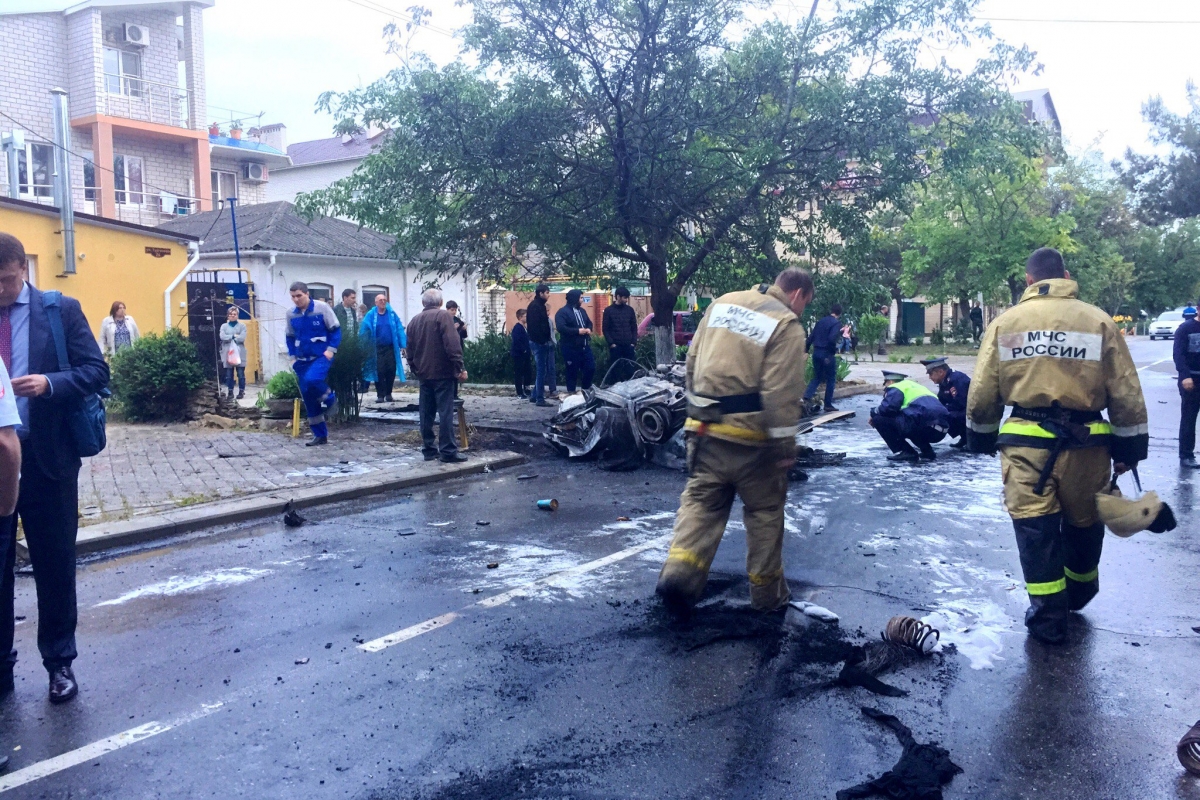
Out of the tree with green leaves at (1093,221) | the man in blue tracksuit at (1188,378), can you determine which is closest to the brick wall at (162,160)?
the tree with green leaves at (1093,221)

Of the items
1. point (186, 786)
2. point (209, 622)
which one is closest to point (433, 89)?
point (209, 622)

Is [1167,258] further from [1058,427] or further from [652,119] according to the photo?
[1058,427]

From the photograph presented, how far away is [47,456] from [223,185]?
35.0 metres

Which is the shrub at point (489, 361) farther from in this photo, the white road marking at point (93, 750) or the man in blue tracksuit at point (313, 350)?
the white road marking at point (93, 750)

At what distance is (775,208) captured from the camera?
13188mm

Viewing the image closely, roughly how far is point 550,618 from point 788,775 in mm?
Result: 2038

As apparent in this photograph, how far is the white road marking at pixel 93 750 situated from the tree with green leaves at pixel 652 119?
28.6 ft

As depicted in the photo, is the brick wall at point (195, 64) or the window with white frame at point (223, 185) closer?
the brick wall at point (195, 64)

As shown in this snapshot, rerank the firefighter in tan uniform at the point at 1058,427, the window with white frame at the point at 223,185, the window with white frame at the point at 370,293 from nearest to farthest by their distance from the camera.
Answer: the firefighter in tan uniform at the point at 1058,427
the window with white frame at the point at 370,293
the window with white frame at the point at 223,185

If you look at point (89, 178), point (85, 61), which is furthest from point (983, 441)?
point (85, 61)

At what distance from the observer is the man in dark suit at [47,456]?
431 centimetres

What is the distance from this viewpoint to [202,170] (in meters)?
31.4

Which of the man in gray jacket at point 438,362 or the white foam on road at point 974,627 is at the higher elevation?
the man in gray jacket at point 438,362

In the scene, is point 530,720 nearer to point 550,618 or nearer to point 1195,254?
point 550,618
